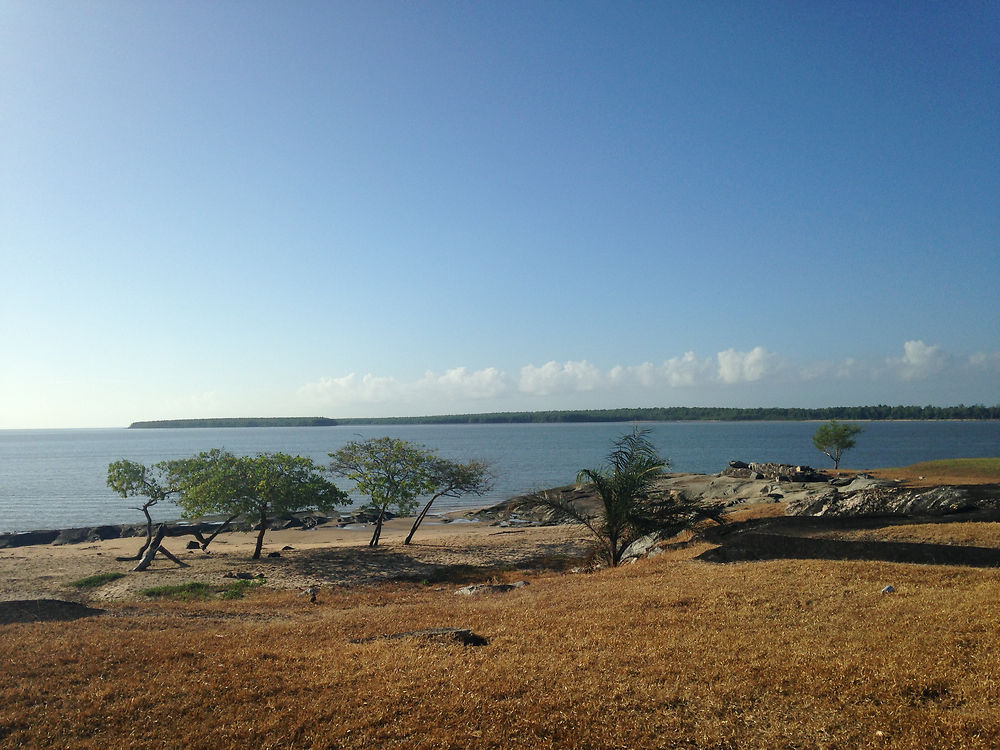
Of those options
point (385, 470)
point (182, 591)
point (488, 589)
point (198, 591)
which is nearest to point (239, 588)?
point (198, 591)

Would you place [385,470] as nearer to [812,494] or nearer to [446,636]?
[812,494]

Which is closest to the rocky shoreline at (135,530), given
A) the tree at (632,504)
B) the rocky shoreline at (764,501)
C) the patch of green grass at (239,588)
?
the rocky shoreline at (764,501)

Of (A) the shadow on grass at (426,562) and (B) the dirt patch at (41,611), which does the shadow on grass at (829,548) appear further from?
(B) the dirt patch at (41,611)

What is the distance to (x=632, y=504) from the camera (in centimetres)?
2092

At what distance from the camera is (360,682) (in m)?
8.08

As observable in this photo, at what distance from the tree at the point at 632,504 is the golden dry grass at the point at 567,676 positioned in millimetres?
8161

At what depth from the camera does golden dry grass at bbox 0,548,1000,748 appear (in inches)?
257

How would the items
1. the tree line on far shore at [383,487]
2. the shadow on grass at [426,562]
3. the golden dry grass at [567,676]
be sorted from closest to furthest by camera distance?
the golden dry grass at [567,676], the tree line on far shore at [383,487], the shadow on grass at [426,562]

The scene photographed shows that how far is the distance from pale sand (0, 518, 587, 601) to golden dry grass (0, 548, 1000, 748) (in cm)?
1183

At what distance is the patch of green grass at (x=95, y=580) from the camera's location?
23.0 m

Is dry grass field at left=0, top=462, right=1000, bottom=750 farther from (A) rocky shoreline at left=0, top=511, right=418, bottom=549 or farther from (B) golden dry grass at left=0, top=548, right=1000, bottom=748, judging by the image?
(A) rocky shoreline at left=0, top=511, right=418, bottom=549

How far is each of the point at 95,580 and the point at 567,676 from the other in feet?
74.6

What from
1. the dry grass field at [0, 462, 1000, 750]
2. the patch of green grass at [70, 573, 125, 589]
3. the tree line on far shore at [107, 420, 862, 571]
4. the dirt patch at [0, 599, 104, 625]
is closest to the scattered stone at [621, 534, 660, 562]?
the tree line on far shore at [107, 420, 862, 571]

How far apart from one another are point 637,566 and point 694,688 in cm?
993
